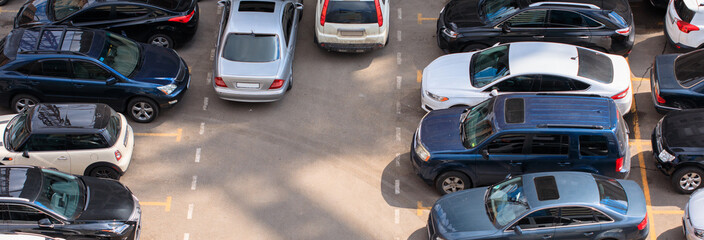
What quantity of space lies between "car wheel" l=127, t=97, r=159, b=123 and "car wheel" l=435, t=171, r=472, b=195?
20.0 ft

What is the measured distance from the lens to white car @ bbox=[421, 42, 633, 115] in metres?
14.3

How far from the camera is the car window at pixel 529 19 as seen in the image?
52.2ft

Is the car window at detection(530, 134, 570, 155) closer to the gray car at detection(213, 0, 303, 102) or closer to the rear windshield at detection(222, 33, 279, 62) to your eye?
the gray car at detection(213, 0, 303, 102)

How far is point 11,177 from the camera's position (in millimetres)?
12297

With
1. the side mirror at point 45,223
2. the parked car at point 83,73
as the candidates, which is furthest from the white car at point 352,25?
the side mirror at point 45,223

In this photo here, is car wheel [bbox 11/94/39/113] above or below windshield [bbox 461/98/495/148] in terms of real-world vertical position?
below

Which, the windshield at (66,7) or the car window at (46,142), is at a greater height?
the windshield at (66,7)

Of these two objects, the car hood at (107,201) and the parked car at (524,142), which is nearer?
the car hood at (107,201)

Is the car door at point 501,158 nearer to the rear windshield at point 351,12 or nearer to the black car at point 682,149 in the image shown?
the black car at point 682,149

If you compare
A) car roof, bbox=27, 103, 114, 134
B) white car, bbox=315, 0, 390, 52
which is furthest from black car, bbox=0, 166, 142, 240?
white car, bbox=315, 0, 390, 52

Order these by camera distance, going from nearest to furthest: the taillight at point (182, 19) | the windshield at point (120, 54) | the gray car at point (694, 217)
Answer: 1. the gray car at point (694, 217)
2. the windshield at point (120, 54)
3. the taillight at point (182, 19)

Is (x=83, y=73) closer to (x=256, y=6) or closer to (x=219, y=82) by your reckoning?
(x=219, y=82)

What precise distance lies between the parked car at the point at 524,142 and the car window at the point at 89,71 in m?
6.49

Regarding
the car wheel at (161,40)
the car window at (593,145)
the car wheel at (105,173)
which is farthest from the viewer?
the car wheel at (161,40)
